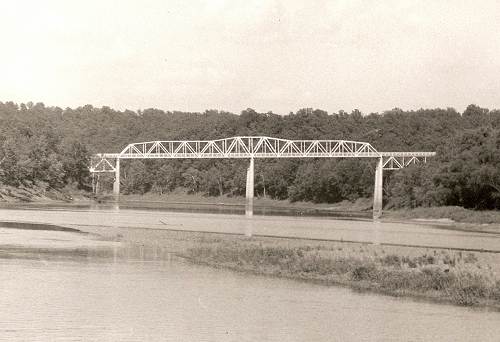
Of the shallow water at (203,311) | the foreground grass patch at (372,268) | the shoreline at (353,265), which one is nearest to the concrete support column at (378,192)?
the shoreline at (353,265)

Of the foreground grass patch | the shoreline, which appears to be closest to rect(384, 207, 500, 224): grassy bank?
the shoreline

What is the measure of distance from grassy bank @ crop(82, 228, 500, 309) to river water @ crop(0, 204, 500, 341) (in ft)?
6.50

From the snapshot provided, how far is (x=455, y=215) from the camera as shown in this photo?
126 metres

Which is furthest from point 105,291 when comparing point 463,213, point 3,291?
point 463,213

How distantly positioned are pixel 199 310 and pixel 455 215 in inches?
3825

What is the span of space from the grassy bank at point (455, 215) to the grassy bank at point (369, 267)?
58909 millimetres

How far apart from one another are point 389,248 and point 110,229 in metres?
28.8

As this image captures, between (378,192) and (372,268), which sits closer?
(372,268)

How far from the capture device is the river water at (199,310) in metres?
29.6

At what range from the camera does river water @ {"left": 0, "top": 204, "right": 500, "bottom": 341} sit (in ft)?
97.1

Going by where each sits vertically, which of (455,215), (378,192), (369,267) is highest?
(378,192)

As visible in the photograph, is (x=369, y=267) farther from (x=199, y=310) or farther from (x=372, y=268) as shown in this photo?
(x=199, y=310)

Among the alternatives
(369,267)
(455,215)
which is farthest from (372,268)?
(455,215)

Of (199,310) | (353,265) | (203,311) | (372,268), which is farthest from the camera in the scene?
(353,265)
